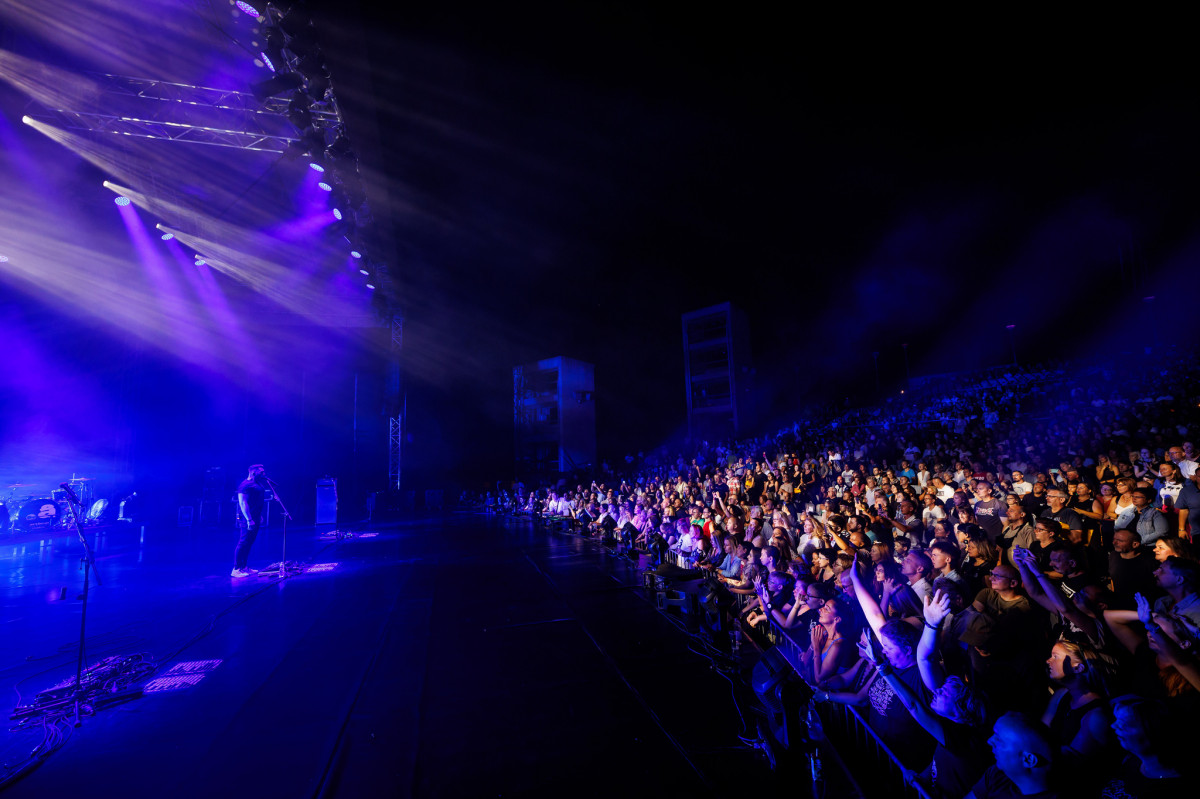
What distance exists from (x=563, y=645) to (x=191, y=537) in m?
14.8

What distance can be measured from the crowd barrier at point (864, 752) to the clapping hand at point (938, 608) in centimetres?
75

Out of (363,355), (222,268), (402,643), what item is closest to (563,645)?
(402,643)

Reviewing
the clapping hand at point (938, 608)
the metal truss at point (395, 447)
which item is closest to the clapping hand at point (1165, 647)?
the clapping hand at point (938, 608)

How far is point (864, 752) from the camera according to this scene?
320cm

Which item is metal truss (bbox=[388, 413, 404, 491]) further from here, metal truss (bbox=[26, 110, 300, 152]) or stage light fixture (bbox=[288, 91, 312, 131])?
stage light fixture (bbox=[288, 91, 312, 131])

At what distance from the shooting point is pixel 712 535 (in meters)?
7.70

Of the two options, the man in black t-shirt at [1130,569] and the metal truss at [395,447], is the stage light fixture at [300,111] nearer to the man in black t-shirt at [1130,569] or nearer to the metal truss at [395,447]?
the man in black t-shirt at [1130,569]

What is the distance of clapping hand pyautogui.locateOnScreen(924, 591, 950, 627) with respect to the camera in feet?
10.2

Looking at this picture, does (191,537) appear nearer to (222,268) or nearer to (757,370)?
(222,268)

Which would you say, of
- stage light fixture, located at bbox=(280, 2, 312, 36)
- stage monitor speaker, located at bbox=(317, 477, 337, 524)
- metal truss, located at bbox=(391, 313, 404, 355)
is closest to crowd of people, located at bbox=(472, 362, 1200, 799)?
stage light fixture, located at bbox=(280, 2, 312, 36)

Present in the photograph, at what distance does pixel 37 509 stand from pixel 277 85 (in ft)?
53.0

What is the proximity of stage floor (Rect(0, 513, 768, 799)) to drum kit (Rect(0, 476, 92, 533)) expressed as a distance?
313 inches

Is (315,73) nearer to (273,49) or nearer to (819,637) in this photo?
(273,49)

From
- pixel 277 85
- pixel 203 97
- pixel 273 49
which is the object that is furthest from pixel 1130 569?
pixel 203 97
